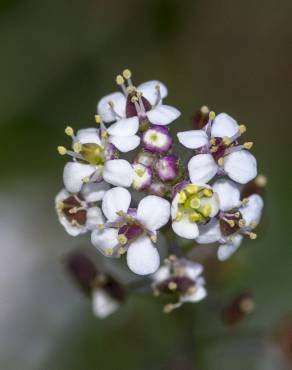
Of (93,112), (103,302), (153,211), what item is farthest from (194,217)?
(93,112)

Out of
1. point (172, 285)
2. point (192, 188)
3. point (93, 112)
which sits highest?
point (93, 112)

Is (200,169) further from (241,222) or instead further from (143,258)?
(143,258)

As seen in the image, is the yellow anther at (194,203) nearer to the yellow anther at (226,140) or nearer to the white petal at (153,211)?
the white petal at (153,211)

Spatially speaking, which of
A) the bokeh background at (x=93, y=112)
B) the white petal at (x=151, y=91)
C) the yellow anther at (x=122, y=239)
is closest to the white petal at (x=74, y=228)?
the yellow anther at (x=122, y=239)

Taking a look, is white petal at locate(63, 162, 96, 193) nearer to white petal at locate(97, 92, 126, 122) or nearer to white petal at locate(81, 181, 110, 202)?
white petal at locate(81, 181, 110, 202)

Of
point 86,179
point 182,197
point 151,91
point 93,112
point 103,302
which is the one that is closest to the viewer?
point 182,197

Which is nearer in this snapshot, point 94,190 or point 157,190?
point 157,190

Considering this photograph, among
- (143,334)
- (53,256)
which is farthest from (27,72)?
(143,334)

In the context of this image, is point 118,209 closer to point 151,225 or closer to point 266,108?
point 151,225

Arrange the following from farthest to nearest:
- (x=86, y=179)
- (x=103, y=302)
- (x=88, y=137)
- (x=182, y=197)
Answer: (x=103, y=302), (x=88, y=137), (x=86, y=179), (x=182, y=197)
